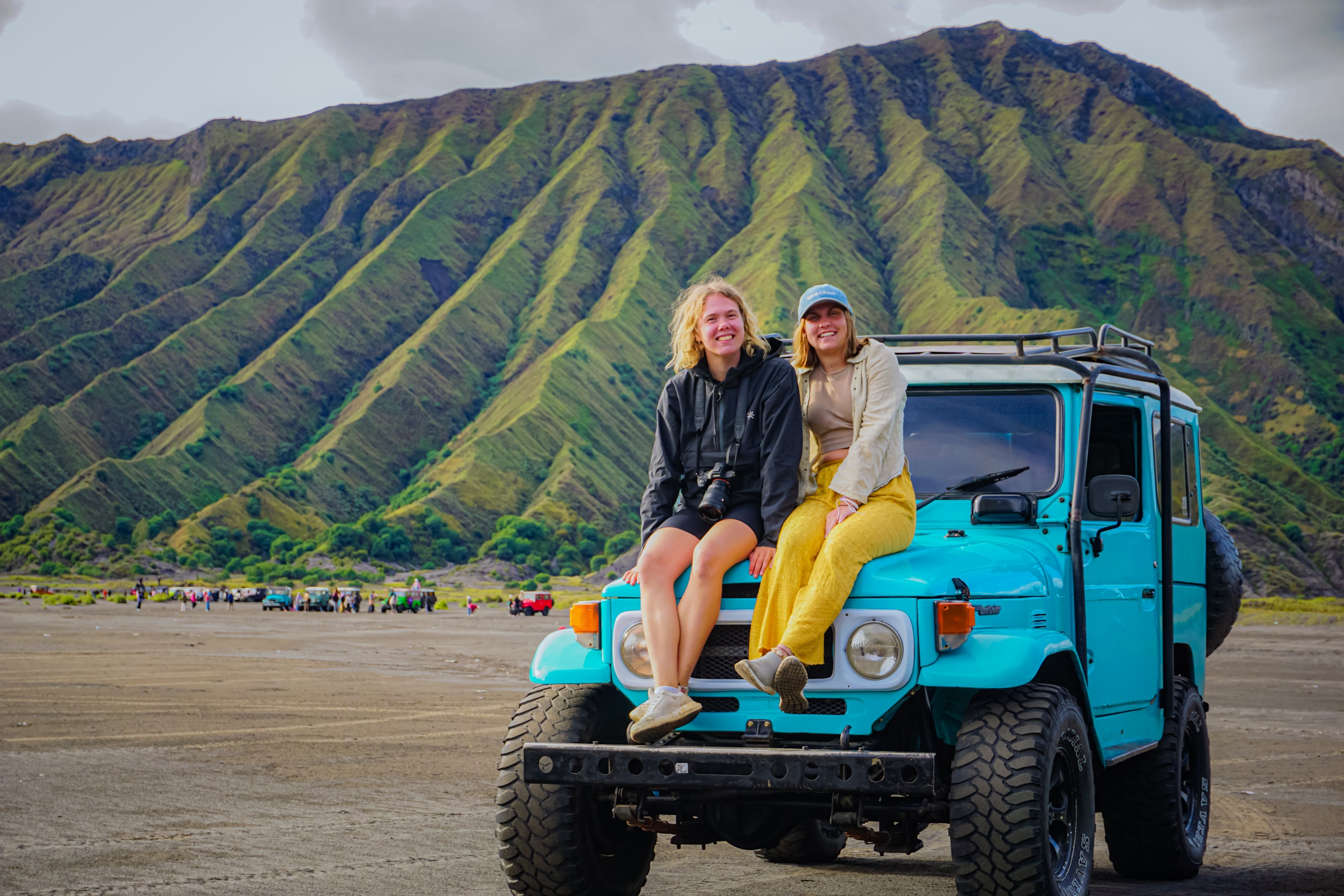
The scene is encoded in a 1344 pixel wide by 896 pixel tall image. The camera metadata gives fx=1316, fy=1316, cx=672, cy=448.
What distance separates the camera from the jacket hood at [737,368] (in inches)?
257

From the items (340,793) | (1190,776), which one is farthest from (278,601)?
(1190,776)

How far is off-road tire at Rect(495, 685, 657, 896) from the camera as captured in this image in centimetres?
613

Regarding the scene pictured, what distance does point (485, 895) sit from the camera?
7492 millimetres

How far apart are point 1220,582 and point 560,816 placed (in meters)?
5.77

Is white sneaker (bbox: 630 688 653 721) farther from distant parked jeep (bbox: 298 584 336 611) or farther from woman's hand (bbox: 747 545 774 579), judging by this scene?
distant parked jeep (bbox: 298 584 336 611)

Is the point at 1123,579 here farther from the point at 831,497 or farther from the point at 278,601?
the point at 278,601

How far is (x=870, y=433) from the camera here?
253 inches

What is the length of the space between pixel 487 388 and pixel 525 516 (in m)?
39.7

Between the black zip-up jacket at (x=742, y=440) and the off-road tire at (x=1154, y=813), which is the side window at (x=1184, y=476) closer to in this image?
the off-road tire at (x=1154, y=813)

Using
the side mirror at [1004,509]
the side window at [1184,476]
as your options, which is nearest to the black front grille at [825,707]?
the side mirror at [1004,509]

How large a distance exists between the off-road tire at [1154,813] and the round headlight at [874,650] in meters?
3.18

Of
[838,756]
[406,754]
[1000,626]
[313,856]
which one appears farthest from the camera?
[406,754]

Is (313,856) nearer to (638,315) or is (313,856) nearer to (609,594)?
(609,594)

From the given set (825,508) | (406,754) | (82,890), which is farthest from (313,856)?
(406,754)
